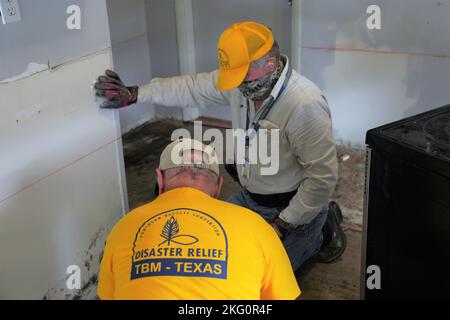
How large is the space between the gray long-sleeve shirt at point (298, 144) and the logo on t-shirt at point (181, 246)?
82cm

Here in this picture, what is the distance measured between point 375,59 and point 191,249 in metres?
2.47

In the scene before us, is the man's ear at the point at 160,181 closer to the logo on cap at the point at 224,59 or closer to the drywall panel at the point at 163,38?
the logo on cap at the point at 224,59

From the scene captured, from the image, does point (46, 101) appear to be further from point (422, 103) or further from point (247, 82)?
point (422, 103)

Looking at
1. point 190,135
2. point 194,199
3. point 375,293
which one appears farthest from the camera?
point 190,135

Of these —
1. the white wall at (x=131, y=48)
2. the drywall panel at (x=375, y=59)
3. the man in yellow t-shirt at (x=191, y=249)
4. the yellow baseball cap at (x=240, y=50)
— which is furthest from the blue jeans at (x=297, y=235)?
the white wall at (x=131, y=48)

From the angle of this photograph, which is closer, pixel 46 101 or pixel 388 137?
pixel 388 137

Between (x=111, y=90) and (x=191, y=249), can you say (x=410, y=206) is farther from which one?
(x=111, y=90)

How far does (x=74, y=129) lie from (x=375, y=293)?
1.23 metres

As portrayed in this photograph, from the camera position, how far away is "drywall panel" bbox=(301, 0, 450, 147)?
3117 millimetres

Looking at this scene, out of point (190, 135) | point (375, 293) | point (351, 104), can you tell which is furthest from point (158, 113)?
point (375, 293)

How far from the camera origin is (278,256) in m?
1.44

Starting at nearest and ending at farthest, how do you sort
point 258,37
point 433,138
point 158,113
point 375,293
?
point 433,138 < point 375,293 < point 258,37 < point 158,113

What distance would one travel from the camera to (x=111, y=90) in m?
2.10

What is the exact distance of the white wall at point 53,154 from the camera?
5.61 feet
